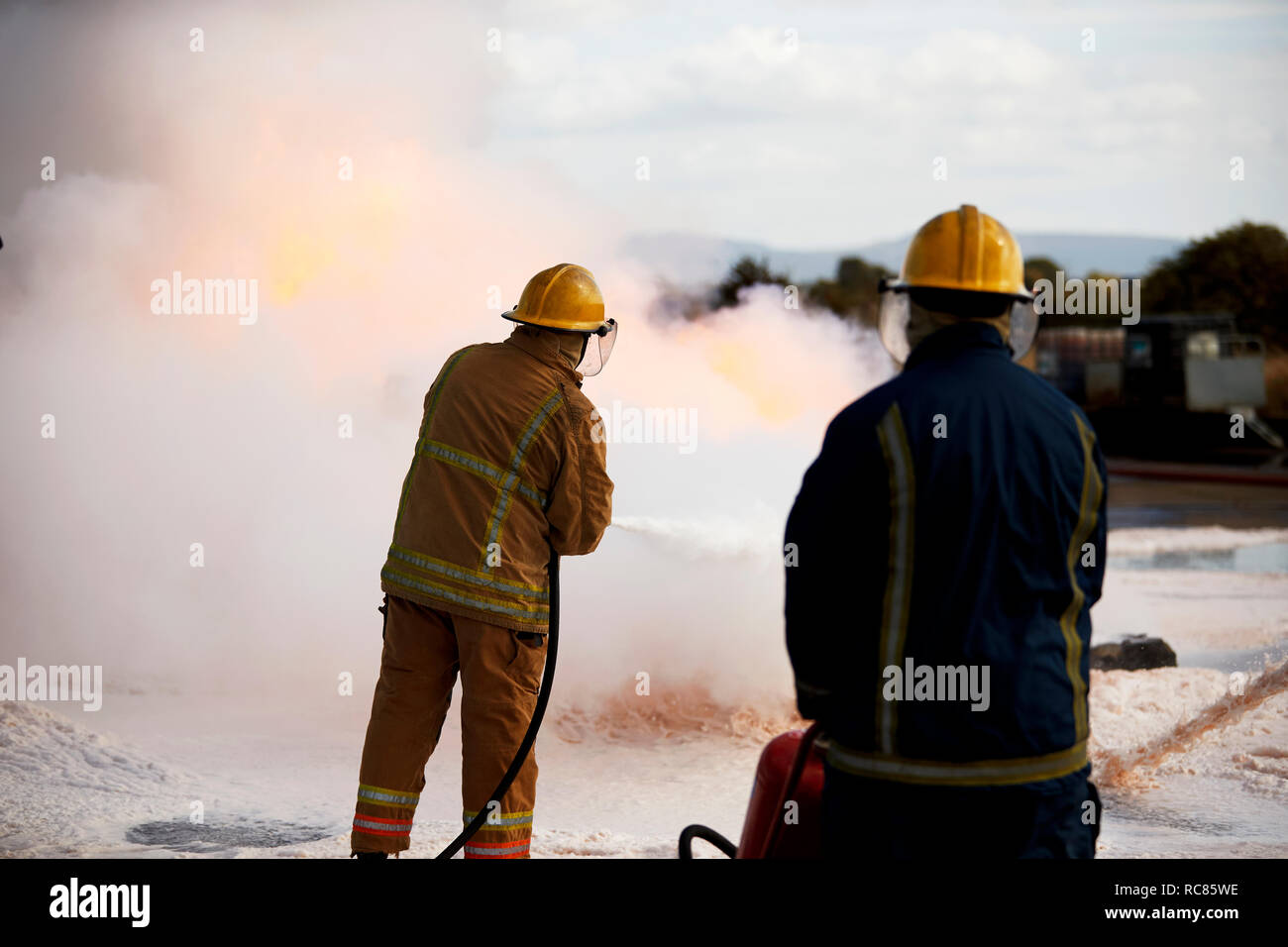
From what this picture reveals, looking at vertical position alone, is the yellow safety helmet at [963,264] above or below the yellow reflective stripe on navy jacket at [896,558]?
above

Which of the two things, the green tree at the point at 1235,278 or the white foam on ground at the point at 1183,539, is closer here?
the white foam on ground at the point at 1183,539

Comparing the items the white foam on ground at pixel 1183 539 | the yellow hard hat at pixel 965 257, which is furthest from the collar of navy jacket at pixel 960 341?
the white foam on ground at pixel 1183 539

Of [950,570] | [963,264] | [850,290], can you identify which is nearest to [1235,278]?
[850,290]

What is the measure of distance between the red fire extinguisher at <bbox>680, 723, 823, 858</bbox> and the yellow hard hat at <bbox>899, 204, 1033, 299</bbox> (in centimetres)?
91

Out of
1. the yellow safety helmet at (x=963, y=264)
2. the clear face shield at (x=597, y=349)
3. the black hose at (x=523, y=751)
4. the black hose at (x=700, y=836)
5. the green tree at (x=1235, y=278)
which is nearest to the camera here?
the yellow safety helmet at (x=963, y=264)

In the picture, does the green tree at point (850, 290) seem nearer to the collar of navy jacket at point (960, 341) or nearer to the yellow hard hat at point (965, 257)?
the yellow hard hat at point (965, 257)

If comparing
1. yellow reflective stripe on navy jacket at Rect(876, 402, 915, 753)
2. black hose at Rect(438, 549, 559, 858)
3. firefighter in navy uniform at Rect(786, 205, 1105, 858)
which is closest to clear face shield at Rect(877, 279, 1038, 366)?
firefighter in navy uniform at Rect(786, 205, 1105, 858)

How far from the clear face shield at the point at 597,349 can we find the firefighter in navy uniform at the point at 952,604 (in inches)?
68.1

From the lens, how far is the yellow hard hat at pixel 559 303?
3670mm

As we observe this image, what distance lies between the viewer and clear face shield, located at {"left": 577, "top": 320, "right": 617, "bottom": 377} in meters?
3.81

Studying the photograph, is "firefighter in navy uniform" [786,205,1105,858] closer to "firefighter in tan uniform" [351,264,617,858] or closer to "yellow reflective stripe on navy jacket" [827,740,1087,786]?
"yellow reflective stripe on navy jacket" [827,740,1087,786]

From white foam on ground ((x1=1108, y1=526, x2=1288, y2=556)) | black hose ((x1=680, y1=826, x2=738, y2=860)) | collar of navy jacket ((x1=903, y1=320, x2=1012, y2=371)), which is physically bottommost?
white foam on ground ((x1=1108, y1=526, x2=1288, y2=556))

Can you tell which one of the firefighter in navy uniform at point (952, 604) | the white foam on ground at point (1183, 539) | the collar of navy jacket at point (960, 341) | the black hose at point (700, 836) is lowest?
the white foam on ground at point (1183, 539)
